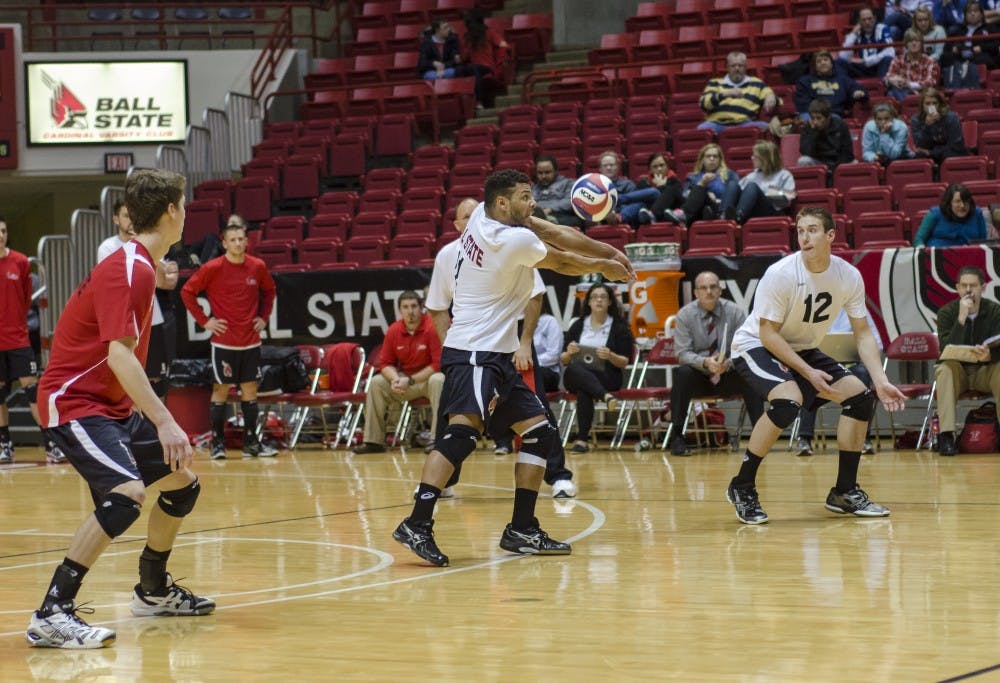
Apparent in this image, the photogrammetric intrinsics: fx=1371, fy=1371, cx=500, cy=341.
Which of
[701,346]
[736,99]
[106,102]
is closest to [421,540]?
[701,346]

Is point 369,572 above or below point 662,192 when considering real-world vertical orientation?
below

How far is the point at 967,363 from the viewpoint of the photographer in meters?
11.1

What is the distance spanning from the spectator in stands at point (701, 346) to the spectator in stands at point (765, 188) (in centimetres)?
197

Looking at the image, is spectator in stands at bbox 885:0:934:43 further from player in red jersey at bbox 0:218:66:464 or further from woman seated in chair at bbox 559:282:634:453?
player in red jersey at bbox 0:218:66:464

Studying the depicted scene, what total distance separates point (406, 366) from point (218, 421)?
183 centimetres

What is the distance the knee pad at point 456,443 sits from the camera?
20.2 ft

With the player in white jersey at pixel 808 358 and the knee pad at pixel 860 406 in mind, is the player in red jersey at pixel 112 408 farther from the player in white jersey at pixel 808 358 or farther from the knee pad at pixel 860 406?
the knee pad at pixel 860 406

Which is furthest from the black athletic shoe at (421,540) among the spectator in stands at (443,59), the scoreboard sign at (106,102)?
the scoreboard sign at (106,102)

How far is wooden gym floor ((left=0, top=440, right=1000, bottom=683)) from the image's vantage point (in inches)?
158

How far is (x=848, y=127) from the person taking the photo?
1483cm

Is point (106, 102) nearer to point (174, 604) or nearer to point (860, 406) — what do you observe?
point (860, 406)

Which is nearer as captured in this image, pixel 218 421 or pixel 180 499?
pixel 180 499

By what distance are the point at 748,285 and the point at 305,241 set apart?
17.6 ft

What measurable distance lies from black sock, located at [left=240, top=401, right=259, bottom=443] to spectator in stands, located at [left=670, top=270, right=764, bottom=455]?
12.8 feet
